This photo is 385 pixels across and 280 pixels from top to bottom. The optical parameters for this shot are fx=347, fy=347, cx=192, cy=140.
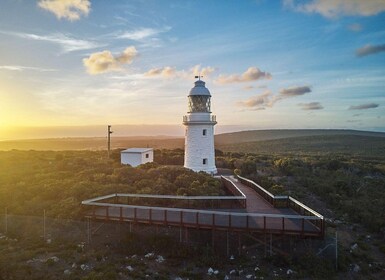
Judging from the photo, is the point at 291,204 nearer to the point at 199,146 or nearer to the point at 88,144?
the point at 199,146

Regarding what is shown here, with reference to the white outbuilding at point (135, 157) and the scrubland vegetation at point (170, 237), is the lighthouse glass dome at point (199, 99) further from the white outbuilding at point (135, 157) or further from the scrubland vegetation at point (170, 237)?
the white outbuilding at point (135, 157)

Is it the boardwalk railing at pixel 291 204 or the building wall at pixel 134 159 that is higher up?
the building wall at pixel 134 159

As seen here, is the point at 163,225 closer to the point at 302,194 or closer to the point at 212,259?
the point at 212,259

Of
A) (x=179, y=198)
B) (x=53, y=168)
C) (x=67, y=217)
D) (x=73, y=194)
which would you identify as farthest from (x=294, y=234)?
(x=53, y=168)

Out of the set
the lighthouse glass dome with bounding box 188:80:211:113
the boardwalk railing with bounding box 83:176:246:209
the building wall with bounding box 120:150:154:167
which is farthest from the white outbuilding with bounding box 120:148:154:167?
the boardwalk railing with bounding box 83:176:246:209

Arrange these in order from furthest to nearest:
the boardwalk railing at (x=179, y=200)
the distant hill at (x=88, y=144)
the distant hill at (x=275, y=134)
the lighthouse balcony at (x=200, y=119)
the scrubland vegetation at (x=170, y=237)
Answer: the distant hill at (x=275, y=134) < the distant hill at (x=88, y=144) < the lighthouse balcony at (x=200, y=119) < the boardwalk railing at (x=179, y=200) < the scrubland vegetation at (x=170, y=237)

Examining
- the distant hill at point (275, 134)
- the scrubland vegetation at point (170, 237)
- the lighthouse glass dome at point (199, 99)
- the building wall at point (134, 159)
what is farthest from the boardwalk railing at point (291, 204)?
the distant hill at point (275, 134)

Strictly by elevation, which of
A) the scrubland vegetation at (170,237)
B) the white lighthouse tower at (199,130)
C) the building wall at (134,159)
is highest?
the white lighthouse tower at (199,130)
